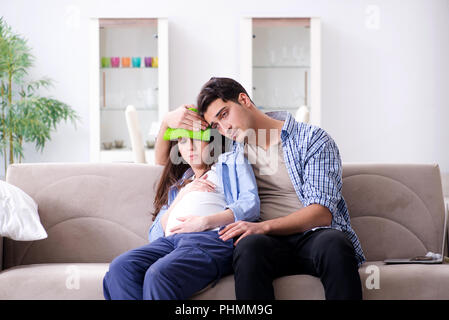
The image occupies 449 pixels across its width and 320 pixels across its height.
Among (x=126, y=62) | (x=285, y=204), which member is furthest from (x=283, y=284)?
(x=126, y=62)

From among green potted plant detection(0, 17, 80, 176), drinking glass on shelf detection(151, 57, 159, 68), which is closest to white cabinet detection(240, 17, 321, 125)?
drinking glass on shelf detection(151, 57, 159, 68)

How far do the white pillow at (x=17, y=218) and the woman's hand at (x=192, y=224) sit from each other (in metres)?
0.49

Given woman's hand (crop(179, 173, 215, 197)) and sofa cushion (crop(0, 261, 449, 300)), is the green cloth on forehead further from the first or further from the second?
sofa cushion (crop(0, 261, 449, 300))

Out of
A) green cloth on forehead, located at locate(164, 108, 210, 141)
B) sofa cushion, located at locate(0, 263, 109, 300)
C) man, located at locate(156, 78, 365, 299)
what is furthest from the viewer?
green cloth on forehead, located at locate(164, 108, 210, 141)

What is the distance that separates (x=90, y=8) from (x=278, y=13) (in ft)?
5.61

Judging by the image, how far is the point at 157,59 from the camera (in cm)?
462

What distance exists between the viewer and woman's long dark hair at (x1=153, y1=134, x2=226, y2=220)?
6.98 feet

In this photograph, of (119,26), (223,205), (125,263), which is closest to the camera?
(125,263)

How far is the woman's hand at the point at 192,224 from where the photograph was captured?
1.83 m

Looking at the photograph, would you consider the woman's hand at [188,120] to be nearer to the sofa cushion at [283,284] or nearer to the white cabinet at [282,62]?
the sofa cushion at [283,284]

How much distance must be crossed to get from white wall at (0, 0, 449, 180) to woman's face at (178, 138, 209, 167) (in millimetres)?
2912

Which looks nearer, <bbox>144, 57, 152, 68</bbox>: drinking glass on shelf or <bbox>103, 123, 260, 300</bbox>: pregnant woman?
<bbox>103, 123, 260, 300</bbox>: pregnant woman
